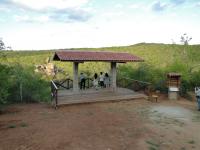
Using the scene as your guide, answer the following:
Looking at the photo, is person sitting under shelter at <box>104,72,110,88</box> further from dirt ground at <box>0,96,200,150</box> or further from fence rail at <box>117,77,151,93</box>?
dirt ground at <box>0,96,200,150</box>

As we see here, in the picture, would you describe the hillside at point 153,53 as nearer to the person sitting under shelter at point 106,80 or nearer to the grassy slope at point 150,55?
the grassy slope at point 150,55

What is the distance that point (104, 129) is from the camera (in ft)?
31.3

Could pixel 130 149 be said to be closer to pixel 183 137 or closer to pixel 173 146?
pixel 173 146

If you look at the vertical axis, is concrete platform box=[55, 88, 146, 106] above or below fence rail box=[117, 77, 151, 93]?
below

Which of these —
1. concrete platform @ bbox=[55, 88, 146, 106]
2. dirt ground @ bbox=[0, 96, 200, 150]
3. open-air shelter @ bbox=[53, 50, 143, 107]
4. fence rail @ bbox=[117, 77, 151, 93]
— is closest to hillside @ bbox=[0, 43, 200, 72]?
fence rail @ bbox=[117, 77, 151, 93]

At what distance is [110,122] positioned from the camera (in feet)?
35.0

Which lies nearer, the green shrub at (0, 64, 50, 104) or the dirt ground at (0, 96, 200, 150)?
the dirt ground at (0, 96, 200, 150)

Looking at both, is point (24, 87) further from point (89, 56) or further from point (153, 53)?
point (153, 53)

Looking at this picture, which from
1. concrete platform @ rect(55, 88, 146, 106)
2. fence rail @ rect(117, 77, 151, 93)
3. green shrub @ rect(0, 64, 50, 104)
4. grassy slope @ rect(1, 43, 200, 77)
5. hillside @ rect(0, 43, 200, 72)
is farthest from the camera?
hillside @ rect(0, 43, 200, 72)

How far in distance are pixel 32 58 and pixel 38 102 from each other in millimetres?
29296

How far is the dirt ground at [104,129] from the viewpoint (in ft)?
26.1

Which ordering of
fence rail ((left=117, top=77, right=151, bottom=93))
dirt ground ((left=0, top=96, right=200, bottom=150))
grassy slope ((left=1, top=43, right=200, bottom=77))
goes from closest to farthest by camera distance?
dirt ground ((left=0, top=96, right=200, bottom=150))
fence rail ((left=117, top=77, right=151, bottom=93))
grassy slope ((left=1, top=43, right=200, bottom=77))

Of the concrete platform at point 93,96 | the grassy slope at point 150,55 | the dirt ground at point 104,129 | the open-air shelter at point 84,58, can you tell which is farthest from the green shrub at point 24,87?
the grassy slope at point 150,55

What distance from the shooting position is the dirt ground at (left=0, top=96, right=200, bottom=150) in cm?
797
